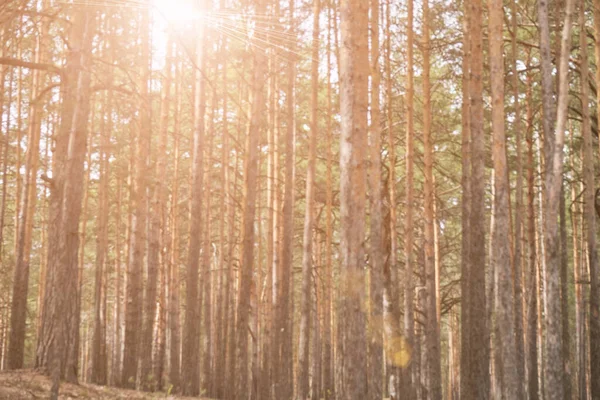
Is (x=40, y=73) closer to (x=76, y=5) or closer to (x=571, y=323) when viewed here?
(x=76, y=5)

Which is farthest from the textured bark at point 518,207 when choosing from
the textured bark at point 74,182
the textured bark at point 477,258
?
the textured bark at point 74,182

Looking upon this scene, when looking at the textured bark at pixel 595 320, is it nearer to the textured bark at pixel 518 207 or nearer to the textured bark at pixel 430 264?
the textured bark at pixel 518 207

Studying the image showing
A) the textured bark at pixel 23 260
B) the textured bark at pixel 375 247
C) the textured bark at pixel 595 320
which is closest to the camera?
the textured bark at pixel 375 247

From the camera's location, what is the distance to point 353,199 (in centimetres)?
836

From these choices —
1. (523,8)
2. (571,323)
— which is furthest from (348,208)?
(571,323)

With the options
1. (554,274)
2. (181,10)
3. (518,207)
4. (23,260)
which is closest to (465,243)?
(554,274)

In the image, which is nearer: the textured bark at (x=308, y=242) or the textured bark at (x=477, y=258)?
the textured bark at (x=477, y=258)

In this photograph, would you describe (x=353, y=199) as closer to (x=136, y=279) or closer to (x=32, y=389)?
(x=32, y=389)

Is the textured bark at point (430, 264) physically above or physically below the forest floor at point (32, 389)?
above

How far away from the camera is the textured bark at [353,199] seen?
7977 millimetres

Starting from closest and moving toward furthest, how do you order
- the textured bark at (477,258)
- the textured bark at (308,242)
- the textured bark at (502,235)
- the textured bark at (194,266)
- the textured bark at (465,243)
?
the textured bark at (477,258), the textured bark at (502,235), the textured bark at (465,243), the textured bark at (194,266), the textured bark at (308,242)

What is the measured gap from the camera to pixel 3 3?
15.6 ft

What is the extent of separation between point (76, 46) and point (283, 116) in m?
10.3

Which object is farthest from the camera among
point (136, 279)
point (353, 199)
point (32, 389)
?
point (136, 279)
